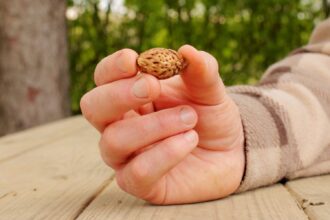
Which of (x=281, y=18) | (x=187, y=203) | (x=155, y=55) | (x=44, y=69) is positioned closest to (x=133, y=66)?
(x=155, y=55)

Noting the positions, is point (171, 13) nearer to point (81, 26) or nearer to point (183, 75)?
point (81, 26)

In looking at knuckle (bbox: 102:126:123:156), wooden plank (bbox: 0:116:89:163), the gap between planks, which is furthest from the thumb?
wooden plank (bbox: 0:116:89:163)

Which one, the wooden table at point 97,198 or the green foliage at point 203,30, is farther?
the green foliage at point 203,30

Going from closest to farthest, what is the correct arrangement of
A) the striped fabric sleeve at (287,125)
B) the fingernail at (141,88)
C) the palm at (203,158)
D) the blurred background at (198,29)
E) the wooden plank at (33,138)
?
1. the fingernail at (141,88)
2. the palm at (203,158)
3. the striped fabric sleeve at (287,125)
4. the wooden plank at (33,138)
5. the blurred background at (198,29)

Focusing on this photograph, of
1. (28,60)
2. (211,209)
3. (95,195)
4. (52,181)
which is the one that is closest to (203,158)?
(211,209)

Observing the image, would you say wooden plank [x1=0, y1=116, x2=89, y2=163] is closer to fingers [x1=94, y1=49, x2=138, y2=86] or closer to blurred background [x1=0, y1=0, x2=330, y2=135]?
fingers [x1=94, y1=49, x2=138, y2=86]

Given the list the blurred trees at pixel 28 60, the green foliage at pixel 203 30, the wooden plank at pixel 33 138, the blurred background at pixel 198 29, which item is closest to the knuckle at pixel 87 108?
the wooden plank at pixel 33 138

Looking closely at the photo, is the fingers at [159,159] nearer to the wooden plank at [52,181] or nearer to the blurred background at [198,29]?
the wooden plank at [52,181]
